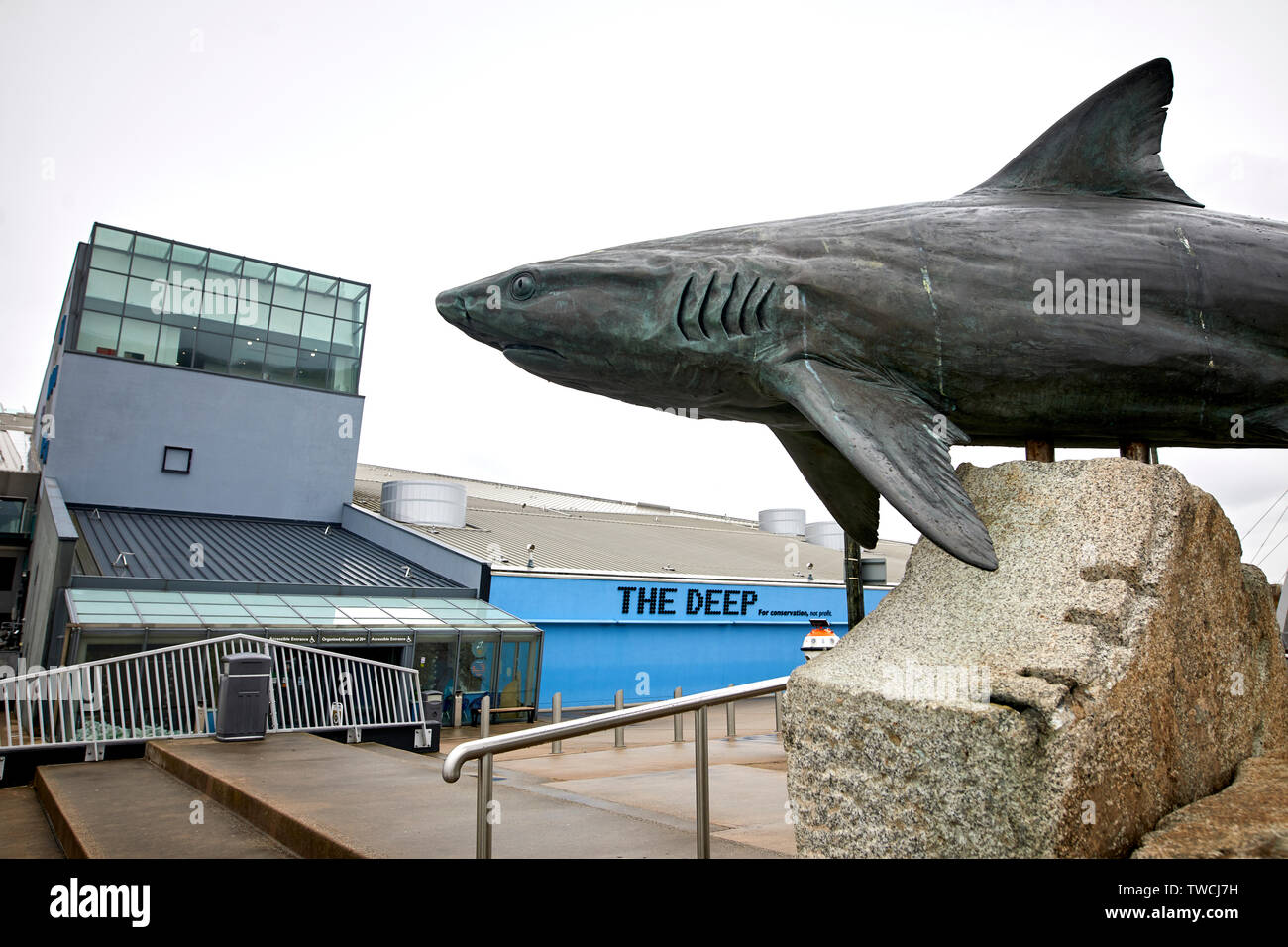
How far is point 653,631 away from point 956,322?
1961 cm

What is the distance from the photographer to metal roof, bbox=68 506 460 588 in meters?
18.3

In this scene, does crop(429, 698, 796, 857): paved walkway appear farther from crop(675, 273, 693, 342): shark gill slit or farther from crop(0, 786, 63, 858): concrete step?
crop(0, 786, 63, 858): concrete step

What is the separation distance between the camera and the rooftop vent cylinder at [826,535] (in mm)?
35438

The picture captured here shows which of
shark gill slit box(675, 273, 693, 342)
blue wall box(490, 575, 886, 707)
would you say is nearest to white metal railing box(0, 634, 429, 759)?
blue wall box(490, 575, 886, 707)

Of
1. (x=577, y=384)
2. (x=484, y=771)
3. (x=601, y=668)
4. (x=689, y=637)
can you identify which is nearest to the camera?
(x=577, y=384)

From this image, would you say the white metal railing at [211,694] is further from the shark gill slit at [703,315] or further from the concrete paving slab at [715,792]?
the shark gill slit at [703,315]

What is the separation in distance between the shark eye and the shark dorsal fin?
2.33m

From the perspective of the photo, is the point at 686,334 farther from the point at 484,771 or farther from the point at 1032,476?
the point at 484,771

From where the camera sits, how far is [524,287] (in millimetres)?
3523

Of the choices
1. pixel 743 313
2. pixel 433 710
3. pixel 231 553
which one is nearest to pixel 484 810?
pixel 743 313

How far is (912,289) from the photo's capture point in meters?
3.50
